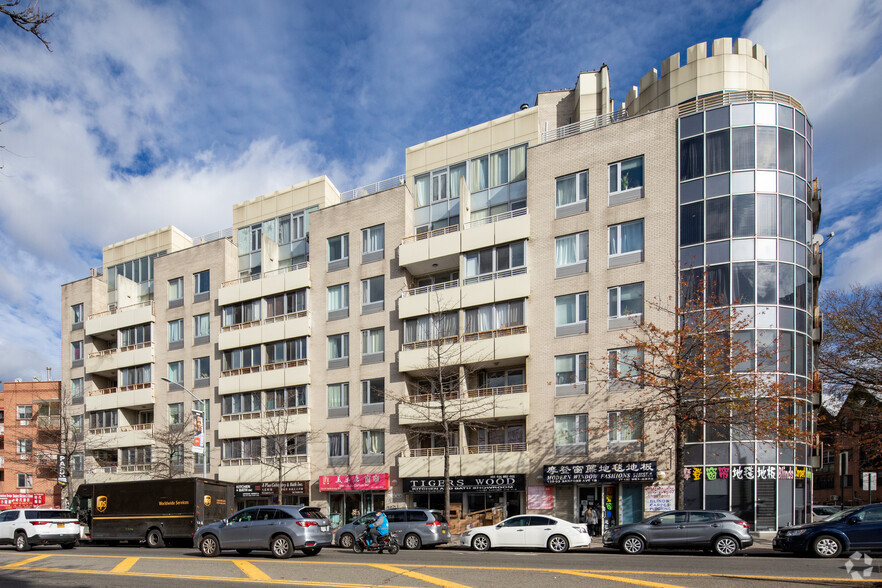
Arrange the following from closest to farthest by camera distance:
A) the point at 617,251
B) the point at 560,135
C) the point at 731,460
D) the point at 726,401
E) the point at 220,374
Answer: the point at 726,401 < the point at 731,460 < the point at 617,251 < the point at 560,135 < the point at 220,374

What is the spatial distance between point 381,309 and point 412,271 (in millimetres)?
2775

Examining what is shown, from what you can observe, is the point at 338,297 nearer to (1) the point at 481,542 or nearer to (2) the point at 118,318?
(2) the point at 118,318

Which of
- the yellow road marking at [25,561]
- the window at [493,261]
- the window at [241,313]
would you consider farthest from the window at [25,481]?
the window at [493,261]

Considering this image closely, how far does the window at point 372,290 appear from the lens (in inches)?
1658

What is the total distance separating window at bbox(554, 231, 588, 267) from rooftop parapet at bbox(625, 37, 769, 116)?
873cm

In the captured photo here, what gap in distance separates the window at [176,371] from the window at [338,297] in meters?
13.5

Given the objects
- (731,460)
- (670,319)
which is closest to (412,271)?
(670,319)

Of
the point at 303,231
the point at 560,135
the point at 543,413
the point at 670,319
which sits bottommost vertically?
the point at 543,413

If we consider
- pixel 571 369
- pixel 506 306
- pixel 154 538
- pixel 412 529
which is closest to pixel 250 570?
pixel 412 529

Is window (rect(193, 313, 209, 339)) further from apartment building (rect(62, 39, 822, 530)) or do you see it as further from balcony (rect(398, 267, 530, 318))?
balcony (rect(398, 267, 530, 318))

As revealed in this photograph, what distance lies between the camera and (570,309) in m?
35.7

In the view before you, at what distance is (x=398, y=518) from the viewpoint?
89.7 ft

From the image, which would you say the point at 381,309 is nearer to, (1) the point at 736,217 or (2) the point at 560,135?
(2) the point at 560,135

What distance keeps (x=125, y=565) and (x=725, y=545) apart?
1711 cm
